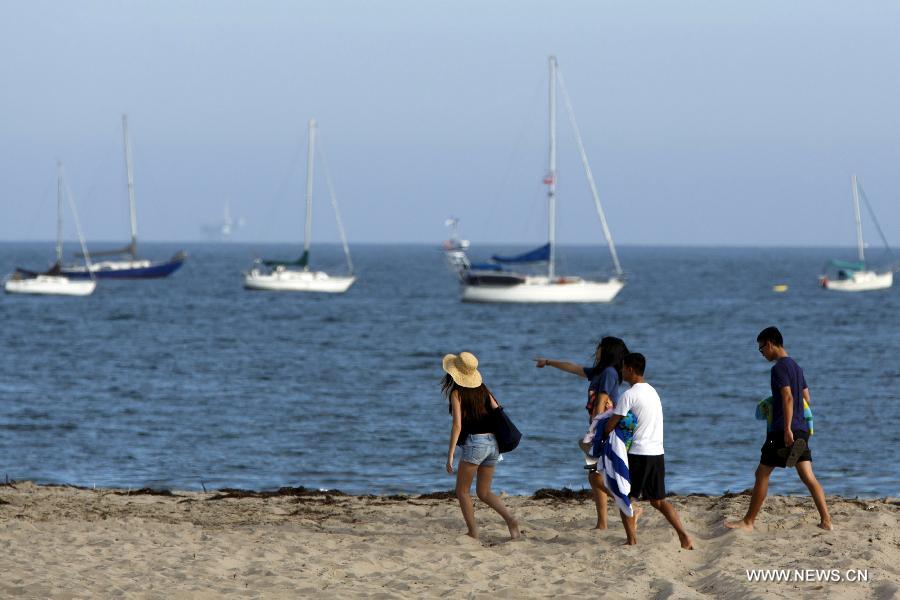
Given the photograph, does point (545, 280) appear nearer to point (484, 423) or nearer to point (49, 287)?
point (49, 287)

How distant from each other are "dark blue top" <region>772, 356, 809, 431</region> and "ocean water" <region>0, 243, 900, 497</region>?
21.0 feet

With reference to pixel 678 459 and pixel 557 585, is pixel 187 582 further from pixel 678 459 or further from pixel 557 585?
pixel 678 459

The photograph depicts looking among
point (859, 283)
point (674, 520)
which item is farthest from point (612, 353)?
point (859, 283)

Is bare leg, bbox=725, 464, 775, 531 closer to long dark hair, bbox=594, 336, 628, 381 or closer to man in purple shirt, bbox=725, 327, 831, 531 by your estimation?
man in purple shirt, bbox=725, 327, 831, 531

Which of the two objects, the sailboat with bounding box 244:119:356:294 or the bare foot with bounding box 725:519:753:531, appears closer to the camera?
the bare foot with bounding box 725:519:753:531

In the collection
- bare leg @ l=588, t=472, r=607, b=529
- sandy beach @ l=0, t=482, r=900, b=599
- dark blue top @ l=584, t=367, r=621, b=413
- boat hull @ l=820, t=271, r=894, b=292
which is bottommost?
boat hull @ l=820, t=271, r=894, b=292

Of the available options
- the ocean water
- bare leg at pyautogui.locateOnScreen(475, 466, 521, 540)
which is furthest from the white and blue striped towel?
the ocean water

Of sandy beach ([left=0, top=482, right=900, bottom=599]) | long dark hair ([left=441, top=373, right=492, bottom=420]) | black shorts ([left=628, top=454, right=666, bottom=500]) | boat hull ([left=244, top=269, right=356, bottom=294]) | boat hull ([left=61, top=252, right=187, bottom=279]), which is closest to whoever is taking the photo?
sandy beach ([left=0, top=482, right=900, bottom=599])

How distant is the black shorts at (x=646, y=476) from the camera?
9438 millimetres

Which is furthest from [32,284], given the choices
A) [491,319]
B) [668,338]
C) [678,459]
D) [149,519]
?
[149,519]

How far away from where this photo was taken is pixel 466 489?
1004cm

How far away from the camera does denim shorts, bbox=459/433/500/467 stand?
974 cm

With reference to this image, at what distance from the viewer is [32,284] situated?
82.6m

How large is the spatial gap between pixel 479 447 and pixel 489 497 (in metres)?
0.58
